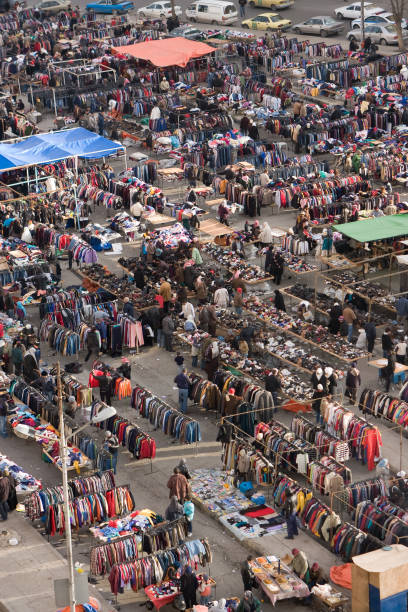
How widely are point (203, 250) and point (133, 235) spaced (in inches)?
134

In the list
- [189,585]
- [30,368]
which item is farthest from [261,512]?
[30,368]

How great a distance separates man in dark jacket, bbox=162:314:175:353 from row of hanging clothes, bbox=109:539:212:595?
11.3 m

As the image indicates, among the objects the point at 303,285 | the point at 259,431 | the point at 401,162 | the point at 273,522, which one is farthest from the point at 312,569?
the point at 401,162

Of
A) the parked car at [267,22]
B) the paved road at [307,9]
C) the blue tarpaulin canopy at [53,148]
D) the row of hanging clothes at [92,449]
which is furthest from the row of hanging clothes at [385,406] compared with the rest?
the paved road at [307,9]

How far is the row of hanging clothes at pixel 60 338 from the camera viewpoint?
3688cm

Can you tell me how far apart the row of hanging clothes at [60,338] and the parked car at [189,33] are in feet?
127

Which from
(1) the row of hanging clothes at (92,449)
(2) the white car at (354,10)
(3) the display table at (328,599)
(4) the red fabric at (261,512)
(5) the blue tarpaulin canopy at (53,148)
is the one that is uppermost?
(5) the blue tarpaulin canopy at (53,148)

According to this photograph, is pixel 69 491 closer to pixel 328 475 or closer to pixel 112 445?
pixel 112 445

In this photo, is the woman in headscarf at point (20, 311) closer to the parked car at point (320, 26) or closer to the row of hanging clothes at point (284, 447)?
the row of hanging clothes at point (284, 447)

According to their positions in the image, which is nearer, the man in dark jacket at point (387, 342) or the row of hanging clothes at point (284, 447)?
the row of hanging clothes at point (284, 447)

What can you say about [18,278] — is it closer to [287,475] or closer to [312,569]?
[287,475]

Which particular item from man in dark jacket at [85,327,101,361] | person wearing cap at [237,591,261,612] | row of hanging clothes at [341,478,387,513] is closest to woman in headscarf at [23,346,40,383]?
man in dark jacket at [85,327,101,361]

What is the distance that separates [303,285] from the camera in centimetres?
3991

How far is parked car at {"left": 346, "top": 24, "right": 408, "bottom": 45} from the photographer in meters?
70.9
